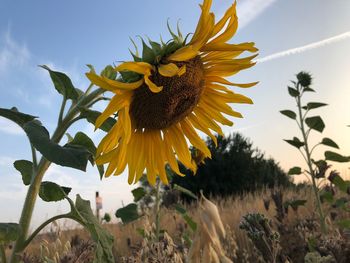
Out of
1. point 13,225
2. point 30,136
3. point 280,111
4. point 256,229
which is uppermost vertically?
point 280,111

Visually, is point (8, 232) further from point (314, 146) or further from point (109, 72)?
point (314, 146)

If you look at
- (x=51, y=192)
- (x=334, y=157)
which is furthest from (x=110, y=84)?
(x=334, y=157)

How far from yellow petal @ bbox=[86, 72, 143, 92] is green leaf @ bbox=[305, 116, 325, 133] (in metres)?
3.27

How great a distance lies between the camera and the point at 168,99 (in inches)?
84.9

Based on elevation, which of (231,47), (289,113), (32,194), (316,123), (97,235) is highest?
(289,113)

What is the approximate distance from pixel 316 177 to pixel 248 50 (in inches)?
118

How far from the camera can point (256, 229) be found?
2086mm

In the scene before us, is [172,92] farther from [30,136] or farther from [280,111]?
[280,111]

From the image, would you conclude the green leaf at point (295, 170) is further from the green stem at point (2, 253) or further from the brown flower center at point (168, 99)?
the green stem at point (2, 253)

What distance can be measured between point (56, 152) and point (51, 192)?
490mm

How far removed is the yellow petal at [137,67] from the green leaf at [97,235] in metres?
0.65

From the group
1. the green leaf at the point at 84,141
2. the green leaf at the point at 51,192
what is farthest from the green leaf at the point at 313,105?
the green leaf at the point at 51,192

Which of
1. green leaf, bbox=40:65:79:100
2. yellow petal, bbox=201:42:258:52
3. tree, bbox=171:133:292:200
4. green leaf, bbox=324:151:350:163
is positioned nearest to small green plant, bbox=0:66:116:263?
green leaf, bbox=40:65:79:100

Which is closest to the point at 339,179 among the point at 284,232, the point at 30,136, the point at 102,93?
the point at 284,232
